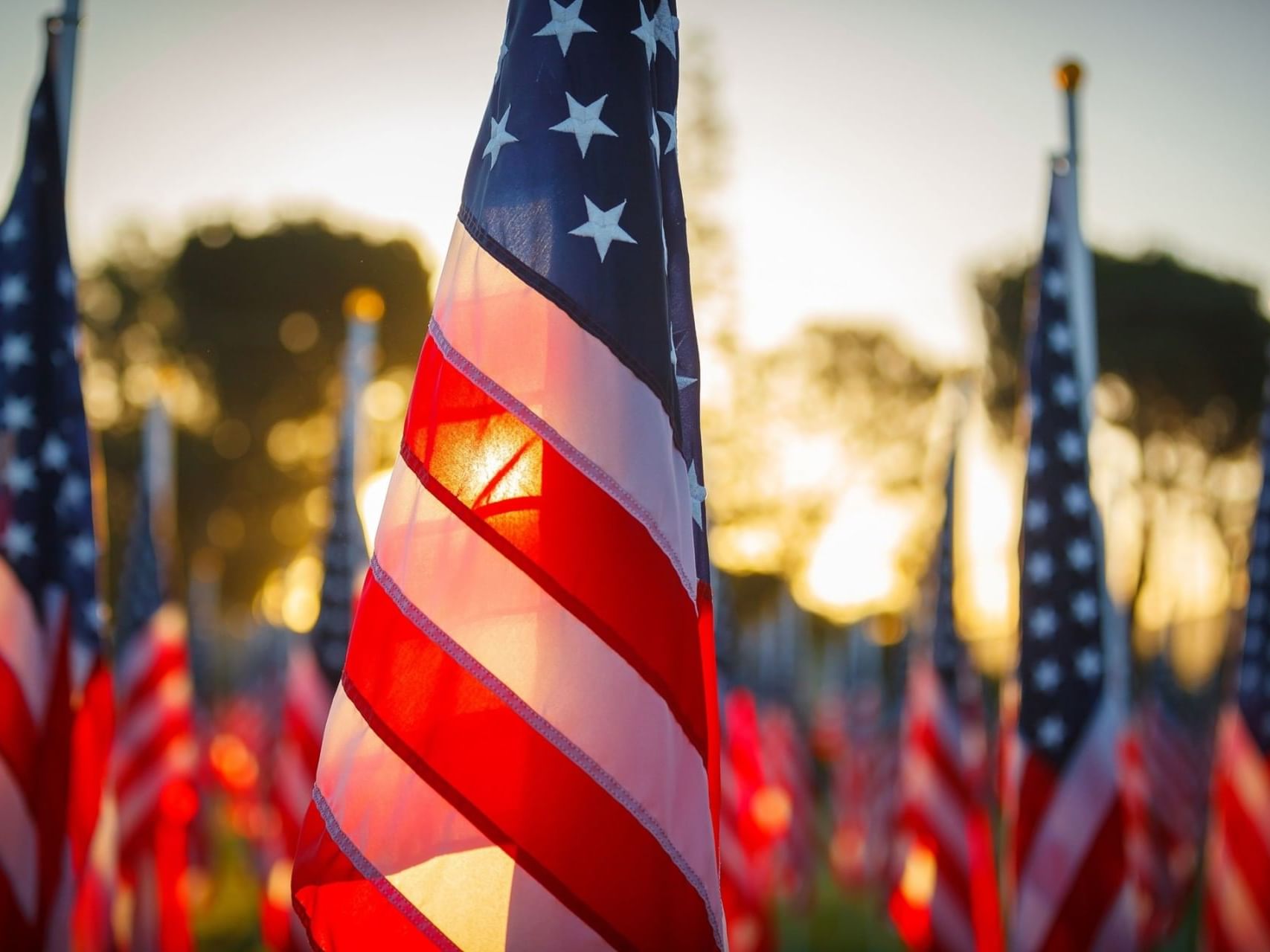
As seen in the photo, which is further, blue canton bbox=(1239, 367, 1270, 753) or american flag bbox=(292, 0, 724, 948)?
blue canton bbox=(1239, 367, 1270, 753)

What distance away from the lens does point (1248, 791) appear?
6477 millimetres

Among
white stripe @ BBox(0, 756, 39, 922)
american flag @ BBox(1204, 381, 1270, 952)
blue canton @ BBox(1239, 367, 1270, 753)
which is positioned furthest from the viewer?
blue canton @ BBox(1239, 367, 1270, 753)

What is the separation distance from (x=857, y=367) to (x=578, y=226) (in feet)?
97.5

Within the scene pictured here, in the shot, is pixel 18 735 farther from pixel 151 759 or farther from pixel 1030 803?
pixel 151 759

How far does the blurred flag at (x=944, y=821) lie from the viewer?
860 centimetres

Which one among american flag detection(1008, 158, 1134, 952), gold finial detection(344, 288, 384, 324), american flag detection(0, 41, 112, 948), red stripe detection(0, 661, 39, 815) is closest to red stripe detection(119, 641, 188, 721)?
gold finial detection(344, 288, 384, 324)

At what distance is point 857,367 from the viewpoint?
31.8 meters

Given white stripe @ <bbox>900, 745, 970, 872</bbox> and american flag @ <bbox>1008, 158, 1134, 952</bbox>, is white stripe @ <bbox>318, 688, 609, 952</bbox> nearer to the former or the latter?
american flag @ <bbox>1008, 158, 1134, 952</bbox>

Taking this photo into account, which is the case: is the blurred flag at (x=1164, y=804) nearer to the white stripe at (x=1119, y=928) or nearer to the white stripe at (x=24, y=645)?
the white stripe at (x=1119, y=928)

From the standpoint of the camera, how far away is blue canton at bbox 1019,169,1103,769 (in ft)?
19.1

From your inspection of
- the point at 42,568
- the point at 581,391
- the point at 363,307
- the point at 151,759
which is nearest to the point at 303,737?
the point at 151,759

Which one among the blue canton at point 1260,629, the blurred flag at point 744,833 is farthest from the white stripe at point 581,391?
the blue canton at point 1260,629

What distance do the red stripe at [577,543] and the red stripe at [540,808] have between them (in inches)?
7.1

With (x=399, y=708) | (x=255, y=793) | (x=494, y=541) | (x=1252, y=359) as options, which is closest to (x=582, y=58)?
(x=494, y=541)
